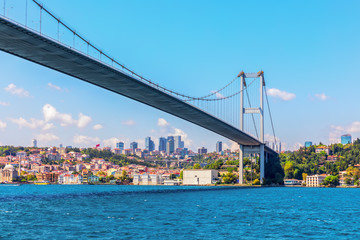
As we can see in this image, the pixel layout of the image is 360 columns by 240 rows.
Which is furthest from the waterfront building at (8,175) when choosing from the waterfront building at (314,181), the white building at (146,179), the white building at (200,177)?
the waterfront building at (314,181)

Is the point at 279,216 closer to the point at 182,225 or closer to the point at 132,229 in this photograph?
the point at 182,225

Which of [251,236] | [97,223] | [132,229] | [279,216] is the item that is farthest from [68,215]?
[279,216]

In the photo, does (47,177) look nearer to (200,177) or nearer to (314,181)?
(200,177)

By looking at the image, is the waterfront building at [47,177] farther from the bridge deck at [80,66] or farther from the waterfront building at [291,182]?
the bridge deck at [80,66]

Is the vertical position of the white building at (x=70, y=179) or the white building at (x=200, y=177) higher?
the white building at (x=200, y=177)

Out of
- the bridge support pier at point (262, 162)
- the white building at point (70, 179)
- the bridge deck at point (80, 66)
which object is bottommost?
the white building at point (70, 179)

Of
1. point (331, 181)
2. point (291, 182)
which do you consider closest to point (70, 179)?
point (291, 182)

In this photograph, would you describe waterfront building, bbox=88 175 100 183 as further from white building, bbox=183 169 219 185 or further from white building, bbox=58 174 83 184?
white building, bbox=183 169 219 185

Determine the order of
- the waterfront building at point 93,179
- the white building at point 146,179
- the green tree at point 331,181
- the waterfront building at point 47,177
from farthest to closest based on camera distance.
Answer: the waterfront building at point 47,177 → the waterfront building at point 93,179 → the white building at point 146,179 → the green tree at point 331,181
